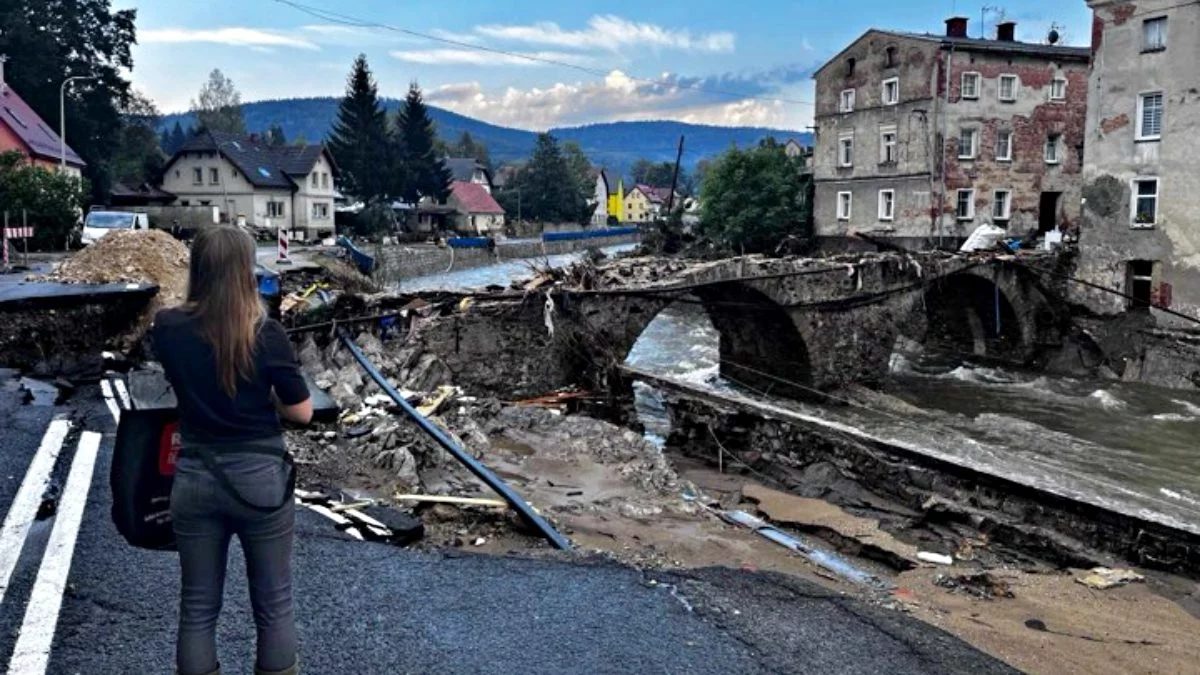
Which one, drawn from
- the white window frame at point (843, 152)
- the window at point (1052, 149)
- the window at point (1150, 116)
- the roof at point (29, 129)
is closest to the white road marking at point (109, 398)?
the window at point (1150, 116)

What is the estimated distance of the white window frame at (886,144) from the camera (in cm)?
3384

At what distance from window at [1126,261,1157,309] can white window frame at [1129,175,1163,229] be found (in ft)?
3.39

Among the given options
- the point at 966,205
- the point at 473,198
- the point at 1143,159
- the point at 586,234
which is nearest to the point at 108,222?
the point at 1143,159

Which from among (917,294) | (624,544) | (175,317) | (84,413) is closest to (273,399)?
(175,317)

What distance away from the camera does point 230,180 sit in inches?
1896

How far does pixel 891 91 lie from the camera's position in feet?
112

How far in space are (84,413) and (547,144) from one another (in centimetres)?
7139

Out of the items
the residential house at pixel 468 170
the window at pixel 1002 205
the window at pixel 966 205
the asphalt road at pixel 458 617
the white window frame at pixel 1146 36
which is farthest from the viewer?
the residential house at pixel 468 170

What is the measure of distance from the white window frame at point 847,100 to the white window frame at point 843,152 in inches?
38.9

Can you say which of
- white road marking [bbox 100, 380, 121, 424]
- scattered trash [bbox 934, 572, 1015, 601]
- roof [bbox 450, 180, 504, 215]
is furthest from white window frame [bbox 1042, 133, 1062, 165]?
roof [bbox 450, 180, 504, 215]

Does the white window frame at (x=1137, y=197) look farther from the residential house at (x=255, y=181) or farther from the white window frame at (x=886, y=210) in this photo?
the residential house at (x=255, y=181)

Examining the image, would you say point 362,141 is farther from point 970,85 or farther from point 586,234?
point 970,85

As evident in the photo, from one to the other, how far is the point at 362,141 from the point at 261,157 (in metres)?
9.07

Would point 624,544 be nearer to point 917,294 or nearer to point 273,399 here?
point 273,399
